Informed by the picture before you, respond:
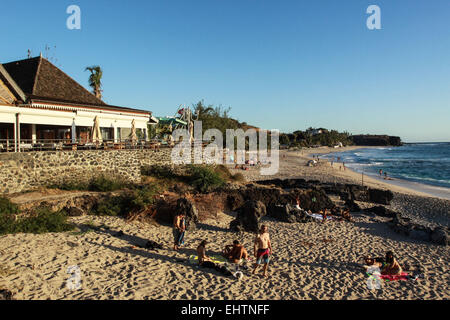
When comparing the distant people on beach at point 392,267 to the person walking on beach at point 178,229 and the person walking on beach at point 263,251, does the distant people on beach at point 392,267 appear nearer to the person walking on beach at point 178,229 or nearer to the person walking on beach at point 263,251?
the person walking on beach at point 263,251

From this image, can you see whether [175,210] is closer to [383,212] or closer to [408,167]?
[383,212]

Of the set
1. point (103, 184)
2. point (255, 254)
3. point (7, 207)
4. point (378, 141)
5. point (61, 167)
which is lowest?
point (255, 254)

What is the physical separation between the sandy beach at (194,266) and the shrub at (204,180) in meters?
4.93

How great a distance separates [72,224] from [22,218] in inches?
63.2

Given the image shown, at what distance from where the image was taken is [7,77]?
1552cm

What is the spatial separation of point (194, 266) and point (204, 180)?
9.43m

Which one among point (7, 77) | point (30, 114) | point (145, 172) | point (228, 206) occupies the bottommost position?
point (228, 206)

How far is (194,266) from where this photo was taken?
7.95m

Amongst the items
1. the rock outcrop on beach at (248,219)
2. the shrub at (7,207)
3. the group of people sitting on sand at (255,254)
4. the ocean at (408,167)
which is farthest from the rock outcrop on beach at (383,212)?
the ocean at (408,167)

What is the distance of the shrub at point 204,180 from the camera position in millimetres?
16828

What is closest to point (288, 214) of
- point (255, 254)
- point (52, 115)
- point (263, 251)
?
point (255, 254)
